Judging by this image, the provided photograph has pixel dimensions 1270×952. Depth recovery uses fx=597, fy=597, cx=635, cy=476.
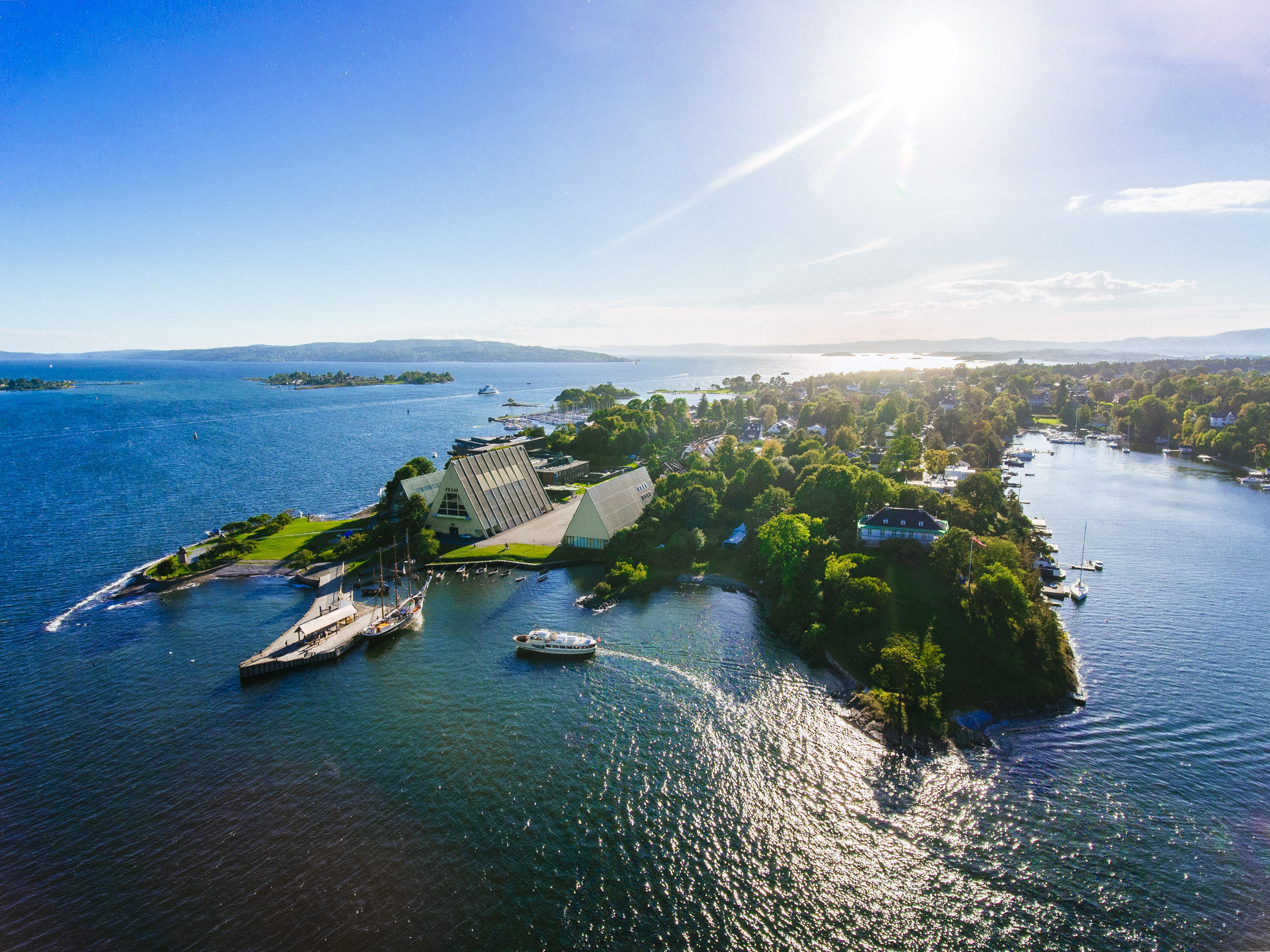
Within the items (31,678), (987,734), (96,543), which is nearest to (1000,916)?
(987,734)

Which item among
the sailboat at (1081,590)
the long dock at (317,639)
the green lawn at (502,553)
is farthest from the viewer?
the green lawn at (502,553)

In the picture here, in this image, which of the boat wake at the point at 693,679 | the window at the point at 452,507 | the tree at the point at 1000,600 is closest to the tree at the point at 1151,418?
the tree at the point at 1000,600

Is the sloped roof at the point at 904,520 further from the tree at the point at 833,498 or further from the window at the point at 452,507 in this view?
the window at the point at 452,507

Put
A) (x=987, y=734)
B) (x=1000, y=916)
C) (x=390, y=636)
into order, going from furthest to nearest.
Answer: (x=390, y=636) < (x=987, y=734) < (x=1000, y=916)

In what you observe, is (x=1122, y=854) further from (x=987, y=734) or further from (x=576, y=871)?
(x=576, y=871)

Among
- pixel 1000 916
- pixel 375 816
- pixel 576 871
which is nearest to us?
pixel 1000 916

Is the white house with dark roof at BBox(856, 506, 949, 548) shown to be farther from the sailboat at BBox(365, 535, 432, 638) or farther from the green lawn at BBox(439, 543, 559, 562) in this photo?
the sailboat at BBox(365, 535, 432, 638)
